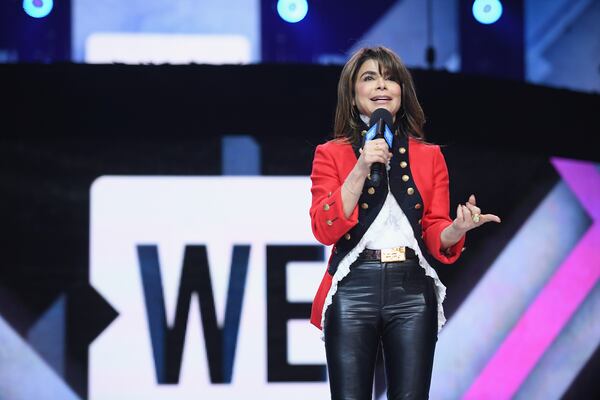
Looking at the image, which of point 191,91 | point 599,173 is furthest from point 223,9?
point 599,173

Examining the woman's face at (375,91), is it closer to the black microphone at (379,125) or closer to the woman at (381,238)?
the woman at (381,238)

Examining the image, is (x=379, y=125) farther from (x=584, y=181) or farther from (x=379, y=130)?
(x=584, y=181)

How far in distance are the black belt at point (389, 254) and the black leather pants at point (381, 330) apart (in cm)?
1

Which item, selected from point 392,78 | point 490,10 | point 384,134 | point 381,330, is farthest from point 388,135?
point 490,10

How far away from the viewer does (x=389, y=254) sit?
1.80 meters

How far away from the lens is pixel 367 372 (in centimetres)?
178

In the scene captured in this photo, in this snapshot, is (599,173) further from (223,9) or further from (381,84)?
(223,9)

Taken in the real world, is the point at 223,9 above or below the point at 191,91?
above

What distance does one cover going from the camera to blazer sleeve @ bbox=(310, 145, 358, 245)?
5.76 feet

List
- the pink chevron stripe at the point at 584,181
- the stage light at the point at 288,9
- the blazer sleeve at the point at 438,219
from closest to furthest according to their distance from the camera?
the blazer sleeve at the point at 438,219 < the pink chevron stripe at the point at 584,181 < the stage light at the point at 288,9

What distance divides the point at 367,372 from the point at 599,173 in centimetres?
254

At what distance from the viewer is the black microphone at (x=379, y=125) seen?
1.65 meters

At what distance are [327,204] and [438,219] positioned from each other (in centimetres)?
27

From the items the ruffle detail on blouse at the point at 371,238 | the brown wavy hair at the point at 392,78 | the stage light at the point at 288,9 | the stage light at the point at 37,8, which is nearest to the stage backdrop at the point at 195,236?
the stage light at the point at 37,8
